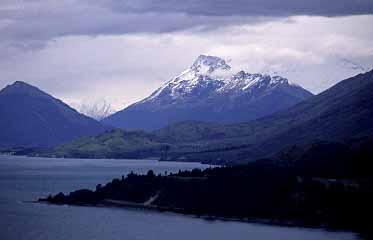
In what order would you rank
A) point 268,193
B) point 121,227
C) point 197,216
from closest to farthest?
1. point 121,227
2. point 197,216
3. point 268,193

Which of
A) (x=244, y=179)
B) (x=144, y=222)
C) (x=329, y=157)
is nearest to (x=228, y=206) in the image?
(x=244, y=179)

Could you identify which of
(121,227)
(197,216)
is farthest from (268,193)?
(121,227)

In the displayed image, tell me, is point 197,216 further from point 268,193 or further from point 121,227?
point 121,227

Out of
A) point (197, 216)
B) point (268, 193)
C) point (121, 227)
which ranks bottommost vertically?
point (121, 227)

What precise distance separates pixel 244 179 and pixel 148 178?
2143 centimetres

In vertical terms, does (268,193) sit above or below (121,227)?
above

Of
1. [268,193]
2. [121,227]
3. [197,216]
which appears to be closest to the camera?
[121,227]

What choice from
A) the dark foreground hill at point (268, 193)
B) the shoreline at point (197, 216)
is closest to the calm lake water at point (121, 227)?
the shoreline at point (197, 216)

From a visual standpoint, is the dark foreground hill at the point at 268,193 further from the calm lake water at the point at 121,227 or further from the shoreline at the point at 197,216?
the calm lake water at the point at 121,227

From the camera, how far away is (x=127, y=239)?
128 metres

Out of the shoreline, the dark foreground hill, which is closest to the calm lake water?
the shoreline

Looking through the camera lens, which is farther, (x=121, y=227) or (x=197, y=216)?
(x=197, y=216)

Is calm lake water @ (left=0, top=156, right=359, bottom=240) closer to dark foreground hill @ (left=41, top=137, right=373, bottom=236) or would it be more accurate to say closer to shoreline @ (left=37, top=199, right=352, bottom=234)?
shoreline @ (left=37, top=199, right=352, bottom=234)

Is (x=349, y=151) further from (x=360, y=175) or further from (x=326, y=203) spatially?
(x=326, y=203)
